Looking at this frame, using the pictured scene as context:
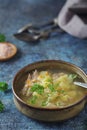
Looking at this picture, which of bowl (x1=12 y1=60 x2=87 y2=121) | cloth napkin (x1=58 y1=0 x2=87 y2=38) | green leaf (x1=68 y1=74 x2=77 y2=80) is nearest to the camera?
bowl (x1=12 y1=60 x2=87 y2=121)

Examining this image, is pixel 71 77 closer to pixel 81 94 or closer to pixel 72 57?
pixel 81 94

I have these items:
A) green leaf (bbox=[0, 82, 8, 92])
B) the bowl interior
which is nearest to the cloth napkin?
the bowl interior

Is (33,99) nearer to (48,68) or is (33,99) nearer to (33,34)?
(48,68)

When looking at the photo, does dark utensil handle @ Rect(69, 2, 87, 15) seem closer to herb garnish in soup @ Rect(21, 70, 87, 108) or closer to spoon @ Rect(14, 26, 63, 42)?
spoon @ Rect(14, 26, 63, 42)

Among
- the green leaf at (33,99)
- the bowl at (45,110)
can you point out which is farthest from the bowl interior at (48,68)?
the green leaf at (33,99)

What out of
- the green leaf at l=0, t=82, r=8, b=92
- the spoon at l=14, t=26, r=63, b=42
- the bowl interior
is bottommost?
the spoon at l=14, t=26, r=63, b=42

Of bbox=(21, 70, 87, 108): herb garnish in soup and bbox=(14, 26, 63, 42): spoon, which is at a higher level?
bbox=(21, 70, 87, 108): herb garnish in soup

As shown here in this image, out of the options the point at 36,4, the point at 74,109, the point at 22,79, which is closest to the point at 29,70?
the point at 22,79
